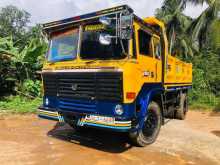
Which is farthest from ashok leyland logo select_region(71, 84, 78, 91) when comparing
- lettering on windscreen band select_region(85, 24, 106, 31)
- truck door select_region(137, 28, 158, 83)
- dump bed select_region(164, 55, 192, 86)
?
dump bed select_region(164, 55, 192, 86)

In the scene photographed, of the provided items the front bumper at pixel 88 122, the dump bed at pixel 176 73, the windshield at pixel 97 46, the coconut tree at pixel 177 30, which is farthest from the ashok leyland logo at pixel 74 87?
the coconut tree at pixel 177 30

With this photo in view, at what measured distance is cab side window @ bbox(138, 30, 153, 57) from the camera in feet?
20.8

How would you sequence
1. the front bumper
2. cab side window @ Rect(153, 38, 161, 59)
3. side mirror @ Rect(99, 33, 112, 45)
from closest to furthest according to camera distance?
the front bumper < side mirror @ Rect(99, 33, 112, 45) < cab side window @ Rect(153, 38, 161, 59)

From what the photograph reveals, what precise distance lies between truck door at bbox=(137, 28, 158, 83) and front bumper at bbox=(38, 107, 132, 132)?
1.16m

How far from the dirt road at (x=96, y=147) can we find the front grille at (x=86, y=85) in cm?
120

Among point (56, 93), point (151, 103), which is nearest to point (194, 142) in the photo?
point (151, 103)

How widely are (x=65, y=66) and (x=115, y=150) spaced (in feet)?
7.09

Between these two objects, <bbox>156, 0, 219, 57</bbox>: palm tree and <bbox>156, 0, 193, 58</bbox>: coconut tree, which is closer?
<bbox>156, 0, 219, 57</bbox>: palm tree

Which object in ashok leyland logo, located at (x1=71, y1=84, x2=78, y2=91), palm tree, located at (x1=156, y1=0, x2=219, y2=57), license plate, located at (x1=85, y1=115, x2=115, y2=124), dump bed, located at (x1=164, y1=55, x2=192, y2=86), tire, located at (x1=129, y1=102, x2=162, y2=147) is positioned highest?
palm tree, located at (x1=156, y1=0, x2=219, y2=57)

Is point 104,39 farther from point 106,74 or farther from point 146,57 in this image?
point 146,57

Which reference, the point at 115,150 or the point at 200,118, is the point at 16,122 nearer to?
the point at 115,150

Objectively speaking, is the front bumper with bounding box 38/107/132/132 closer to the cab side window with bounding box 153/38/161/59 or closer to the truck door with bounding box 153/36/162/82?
the truck door with bounding box 153/36/162/82

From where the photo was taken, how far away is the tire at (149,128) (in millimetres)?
6698

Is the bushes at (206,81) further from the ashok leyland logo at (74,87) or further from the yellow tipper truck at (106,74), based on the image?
the ashok leyland logo at (74,87)
